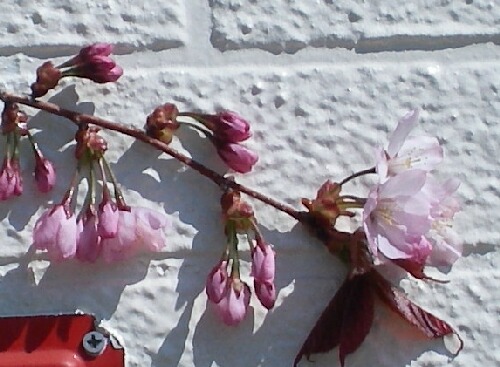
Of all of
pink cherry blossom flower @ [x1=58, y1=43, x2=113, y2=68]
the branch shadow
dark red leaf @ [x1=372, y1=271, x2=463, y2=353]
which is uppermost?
pink cherry blossom flower @ [x1=58, y1=43, x2=113, y2=68]

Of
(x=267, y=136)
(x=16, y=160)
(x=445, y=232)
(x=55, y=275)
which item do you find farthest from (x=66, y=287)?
(x=445, y=232)

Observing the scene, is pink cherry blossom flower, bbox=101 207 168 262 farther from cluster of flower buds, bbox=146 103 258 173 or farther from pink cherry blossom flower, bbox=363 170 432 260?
pink cherry blossom flower, bbox=363 170 432 260

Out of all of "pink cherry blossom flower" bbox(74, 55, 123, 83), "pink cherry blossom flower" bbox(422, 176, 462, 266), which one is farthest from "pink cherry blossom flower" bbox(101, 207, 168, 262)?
"pink cherry blossom flower" bbox(422, 176, 462, 266)

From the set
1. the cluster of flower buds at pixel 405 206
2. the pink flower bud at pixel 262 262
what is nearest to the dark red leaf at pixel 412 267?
the cluster of flower buds at pixel 405 206

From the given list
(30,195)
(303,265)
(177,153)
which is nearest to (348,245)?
(303,265)

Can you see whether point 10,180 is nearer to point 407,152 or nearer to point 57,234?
point 57,234

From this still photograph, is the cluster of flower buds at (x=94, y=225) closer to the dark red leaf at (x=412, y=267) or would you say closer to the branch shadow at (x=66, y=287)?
the branch shadow at (x=66, y=287)
